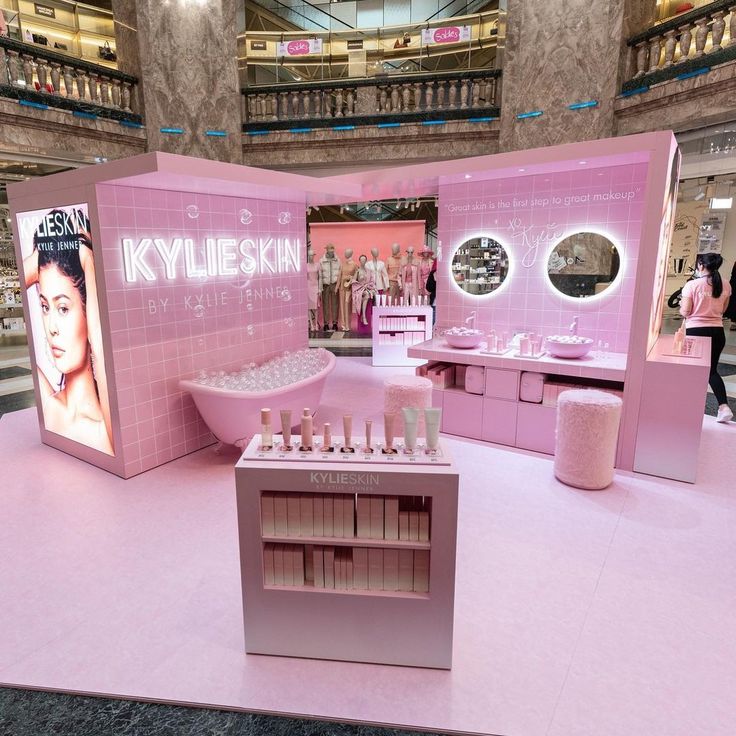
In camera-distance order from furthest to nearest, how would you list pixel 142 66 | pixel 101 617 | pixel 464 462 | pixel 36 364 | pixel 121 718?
pixel 142 66 < pixel 36 364 < pixel 464 462 < pixel 101 617 < pixel 121 718

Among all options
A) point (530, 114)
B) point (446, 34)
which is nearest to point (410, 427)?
point (530, 114)

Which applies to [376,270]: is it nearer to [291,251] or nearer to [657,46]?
[291,251]

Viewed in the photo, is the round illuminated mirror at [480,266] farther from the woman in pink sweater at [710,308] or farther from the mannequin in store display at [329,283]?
the mannequin in store display at [329,283]

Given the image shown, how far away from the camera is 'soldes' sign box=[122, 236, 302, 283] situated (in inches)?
172

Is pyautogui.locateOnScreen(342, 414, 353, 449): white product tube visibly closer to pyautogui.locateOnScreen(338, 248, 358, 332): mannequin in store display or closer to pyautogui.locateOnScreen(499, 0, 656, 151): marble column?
pyautogui.locateOnScreen(499, 0, 656, 151): marble column

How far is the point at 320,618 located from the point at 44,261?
4.16 metres

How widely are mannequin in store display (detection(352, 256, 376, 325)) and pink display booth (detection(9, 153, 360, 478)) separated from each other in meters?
4.72

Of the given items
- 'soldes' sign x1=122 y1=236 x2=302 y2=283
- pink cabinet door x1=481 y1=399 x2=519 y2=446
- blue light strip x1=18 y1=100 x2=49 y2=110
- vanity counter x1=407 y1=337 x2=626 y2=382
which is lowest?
pink cabinet door x1=481 y1=399 x2=519 y2=446

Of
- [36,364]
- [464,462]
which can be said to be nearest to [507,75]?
[464,462]

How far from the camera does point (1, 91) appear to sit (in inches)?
302

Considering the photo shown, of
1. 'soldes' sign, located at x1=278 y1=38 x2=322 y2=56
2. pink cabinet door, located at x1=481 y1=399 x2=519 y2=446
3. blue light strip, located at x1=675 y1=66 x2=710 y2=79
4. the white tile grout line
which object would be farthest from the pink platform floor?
'soldes' sign, located at x1=278 y1=38 x2=322 y2=56

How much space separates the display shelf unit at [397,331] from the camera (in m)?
8.65

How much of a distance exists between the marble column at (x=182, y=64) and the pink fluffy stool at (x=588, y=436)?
866 centimetres

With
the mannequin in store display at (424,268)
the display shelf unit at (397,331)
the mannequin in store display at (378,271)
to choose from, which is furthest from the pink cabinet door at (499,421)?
the mannequin in store display at (378,271)
